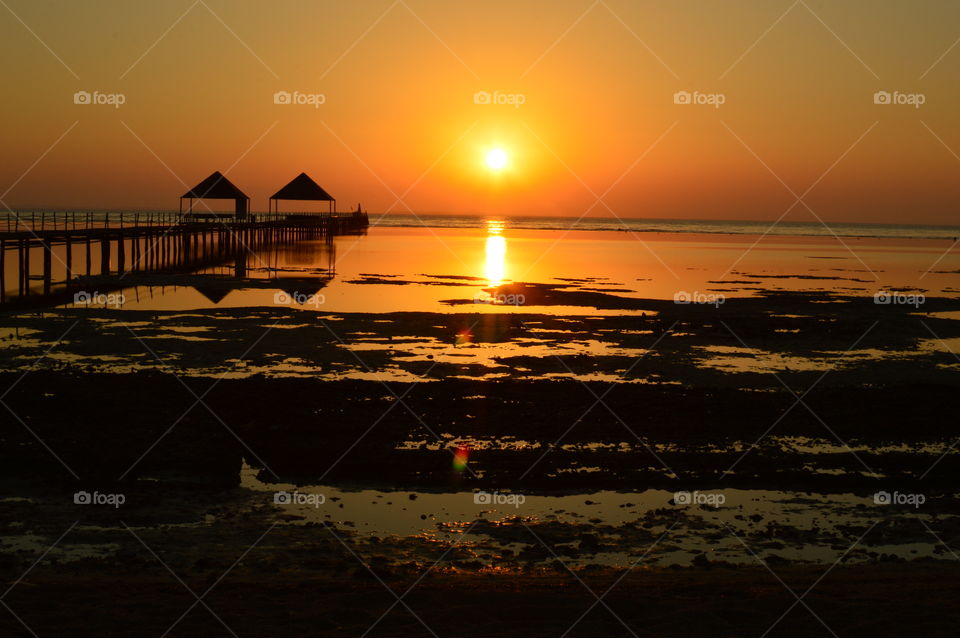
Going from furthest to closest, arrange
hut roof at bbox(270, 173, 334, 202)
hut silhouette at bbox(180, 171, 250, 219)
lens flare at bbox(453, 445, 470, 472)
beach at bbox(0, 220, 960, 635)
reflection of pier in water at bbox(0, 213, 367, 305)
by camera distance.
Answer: hut roof at bbox(270, 173, 334, 202)
hut silhouette at bbox(180, 171, 250, 219)
reflection of pier in water at bbox(0, 213, 367, 305)
lens flare at bbox(453, 445, 470, 472)
beach at bbox(0, 220, 960, 635)

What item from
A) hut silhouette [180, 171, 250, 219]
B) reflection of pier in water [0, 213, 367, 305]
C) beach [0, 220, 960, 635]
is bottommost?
beach [0, 220, 960, 635]

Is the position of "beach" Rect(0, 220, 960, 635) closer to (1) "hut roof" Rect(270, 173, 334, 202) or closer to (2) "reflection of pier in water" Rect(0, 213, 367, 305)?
(2) "reflection of pier in water" Rect(0, 213, 367, 305)

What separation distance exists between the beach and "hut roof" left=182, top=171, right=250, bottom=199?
35.0 metres

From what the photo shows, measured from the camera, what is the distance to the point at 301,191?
221 ft

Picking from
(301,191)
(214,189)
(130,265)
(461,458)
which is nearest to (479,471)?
(461,458)

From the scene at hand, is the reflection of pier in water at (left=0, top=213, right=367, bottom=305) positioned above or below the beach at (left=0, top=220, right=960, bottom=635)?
above

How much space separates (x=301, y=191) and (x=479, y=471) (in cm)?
6017

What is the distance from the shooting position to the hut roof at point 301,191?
220 ft

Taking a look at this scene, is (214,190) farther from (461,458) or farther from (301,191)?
(461,458)

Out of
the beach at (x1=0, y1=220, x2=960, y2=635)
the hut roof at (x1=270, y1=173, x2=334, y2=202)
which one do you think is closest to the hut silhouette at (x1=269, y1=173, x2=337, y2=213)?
the hut roof at (x1=270, y1=173, x2=334, y2=202)

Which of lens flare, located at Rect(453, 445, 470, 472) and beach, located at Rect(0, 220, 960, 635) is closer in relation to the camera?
beach, located at Rect(0, 220, 960, 635)

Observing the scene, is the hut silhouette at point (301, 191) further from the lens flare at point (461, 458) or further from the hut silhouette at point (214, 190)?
the lens flare at point (461, 458)

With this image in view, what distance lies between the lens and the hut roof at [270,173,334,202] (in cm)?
6719

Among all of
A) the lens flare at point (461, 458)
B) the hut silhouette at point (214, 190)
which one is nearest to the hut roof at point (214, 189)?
the hut silhouette at point (214, 190)
